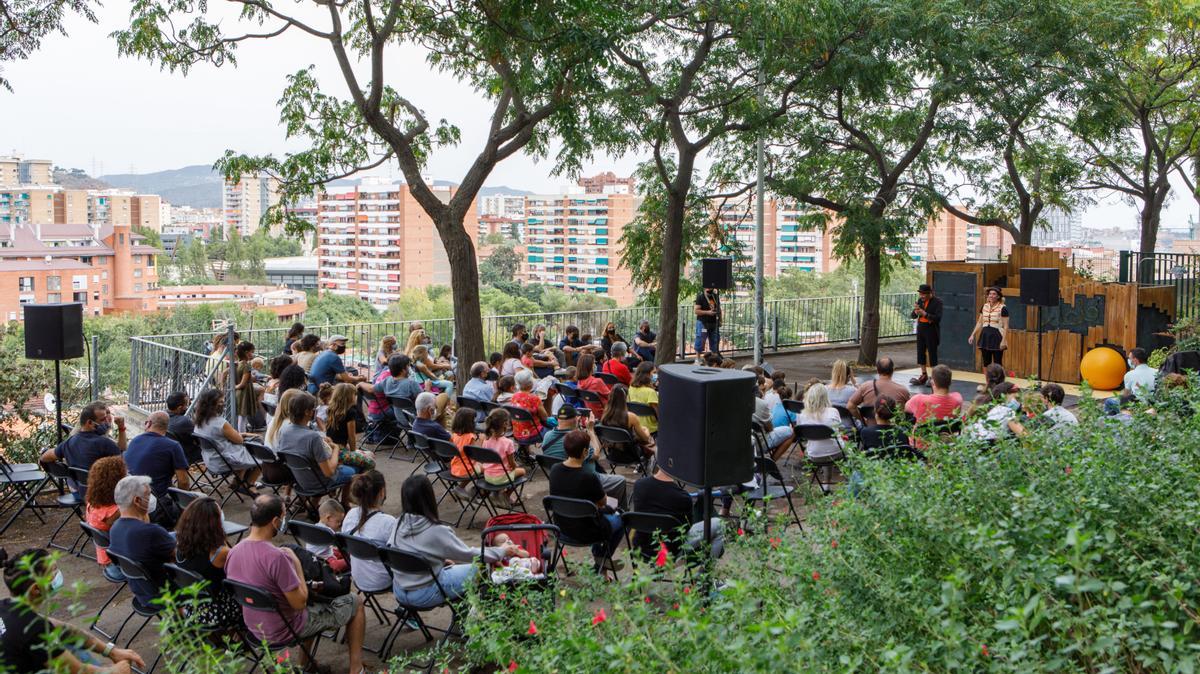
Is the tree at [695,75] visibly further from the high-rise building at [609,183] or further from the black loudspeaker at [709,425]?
the high-rise building at [609,183]

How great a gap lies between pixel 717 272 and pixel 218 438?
10.3 m

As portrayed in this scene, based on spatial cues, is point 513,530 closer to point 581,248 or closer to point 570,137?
point 570,137

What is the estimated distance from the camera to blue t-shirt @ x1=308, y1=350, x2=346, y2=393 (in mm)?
10898

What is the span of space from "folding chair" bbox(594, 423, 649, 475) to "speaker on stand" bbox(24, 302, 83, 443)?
4.71 meters

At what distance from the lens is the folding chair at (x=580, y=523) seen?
256 inches

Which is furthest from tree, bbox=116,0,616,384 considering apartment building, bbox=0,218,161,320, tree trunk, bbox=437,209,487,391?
apartment building, bbox=0,218,161,320

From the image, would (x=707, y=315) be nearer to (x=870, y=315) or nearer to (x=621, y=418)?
(x=870, y=315)

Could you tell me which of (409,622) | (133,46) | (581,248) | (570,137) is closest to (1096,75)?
(570,137)

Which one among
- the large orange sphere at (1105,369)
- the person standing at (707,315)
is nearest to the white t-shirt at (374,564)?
the person standing at (707,315)

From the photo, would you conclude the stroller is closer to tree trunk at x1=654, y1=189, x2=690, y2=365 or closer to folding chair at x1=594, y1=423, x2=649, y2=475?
folding chair at x1=594, y1=423, x2=649, y2=475

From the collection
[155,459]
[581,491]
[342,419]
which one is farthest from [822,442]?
[155,459]

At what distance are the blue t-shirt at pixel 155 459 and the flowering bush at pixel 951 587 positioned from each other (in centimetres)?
372

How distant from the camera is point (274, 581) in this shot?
5191 millimetres

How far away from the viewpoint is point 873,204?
17359 mm
